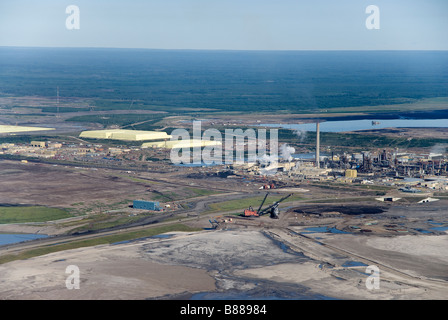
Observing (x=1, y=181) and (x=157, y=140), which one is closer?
(x=1, y=181)

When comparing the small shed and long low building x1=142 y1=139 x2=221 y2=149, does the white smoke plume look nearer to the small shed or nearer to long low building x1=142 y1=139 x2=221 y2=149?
long low building x1=142 y1=139 x2=221 y2=149

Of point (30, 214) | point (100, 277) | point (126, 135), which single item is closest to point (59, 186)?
point (30, 214)

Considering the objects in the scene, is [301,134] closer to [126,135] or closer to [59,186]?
[126,135]

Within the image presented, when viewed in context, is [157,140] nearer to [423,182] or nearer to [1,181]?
[1,181]

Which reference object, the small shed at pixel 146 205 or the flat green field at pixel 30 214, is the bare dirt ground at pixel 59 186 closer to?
the flat green field at pixel 30 214

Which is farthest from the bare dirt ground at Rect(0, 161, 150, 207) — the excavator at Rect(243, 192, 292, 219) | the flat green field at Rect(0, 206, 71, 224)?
the excavator at Rect(243, 192, 292, 219)
